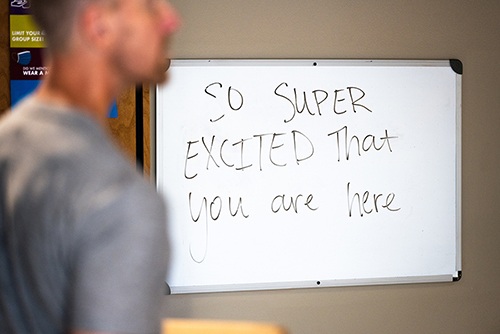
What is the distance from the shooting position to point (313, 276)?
226 cm

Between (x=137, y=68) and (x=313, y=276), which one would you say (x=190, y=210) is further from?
(x=137, y=68)

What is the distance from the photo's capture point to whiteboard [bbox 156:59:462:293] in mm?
2188

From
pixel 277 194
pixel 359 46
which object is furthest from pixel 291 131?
pixel 359 46

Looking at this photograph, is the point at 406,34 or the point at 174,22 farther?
the point at 406,34

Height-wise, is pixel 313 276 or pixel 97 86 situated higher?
pixel 97 86

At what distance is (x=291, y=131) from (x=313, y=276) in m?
0.60

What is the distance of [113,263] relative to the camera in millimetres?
469

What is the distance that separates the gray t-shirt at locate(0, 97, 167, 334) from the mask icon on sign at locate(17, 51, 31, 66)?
5.66ft

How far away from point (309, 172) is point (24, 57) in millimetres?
1202

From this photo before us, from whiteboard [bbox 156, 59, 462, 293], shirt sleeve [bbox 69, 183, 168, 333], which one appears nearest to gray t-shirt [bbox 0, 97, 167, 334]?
shirt sleeve [bbox 69, 183, 168, 333]

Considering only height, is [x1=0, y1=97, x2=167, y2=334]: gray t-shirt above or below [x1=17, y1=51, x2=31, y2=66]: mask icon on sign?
below

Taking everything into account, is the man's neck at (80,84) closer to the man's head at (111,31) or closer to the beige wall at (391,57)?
the man's head at (111,31)

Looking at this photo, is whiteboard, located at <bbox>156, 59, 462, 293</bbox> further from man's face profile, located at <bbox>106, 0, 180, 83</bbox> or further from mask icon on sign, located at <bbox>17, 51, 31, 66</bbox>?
man's face profile, located at <bbox>106, 0, 180, 83</bbox>

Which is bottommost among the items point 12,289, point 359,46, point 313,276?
point 313,276
